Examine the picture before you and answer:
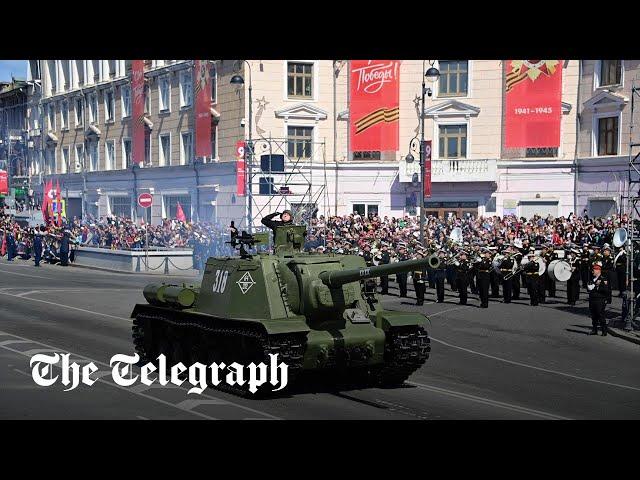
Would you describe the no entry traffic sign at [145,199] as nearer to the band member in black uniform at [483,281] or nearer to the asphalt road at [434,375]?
the asphalt road at [434,375]

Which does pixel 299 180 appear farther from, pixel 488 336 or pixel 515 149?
pixel 488 336

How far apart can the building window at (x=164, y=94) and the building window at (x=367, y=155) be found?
33.7 ft

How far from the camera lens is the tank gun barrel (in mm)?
14691

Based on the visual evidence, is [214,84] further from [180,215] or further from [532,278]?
[532,278]

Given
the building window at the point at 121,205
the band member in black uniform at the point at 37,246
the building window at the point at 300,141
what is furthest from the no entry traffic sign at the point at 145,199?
the band member in black uniform at the point at 37,246

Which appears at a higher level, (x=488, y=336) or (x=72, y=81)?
(x=72, y=81)

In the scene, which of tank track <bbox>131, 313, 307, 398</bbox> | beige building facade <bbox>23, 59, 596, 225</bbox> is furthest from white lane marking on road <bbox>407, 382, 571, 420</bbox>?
beige building facade <bbox>23, 59, 596, 225</bbox>

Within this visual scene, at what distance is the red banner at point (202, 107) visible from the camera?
4078 centimetres

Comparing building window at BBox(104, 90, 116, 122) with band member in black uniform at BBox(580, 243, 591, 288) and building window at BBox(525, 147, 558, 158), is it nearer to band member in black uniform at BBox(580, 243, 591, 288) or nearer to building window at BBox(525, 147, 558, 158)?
building window at BBox(525, 147, 558, 158)

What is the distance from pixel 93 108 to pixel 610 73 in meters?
22.1

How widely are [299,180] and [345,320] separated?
92.8 ft

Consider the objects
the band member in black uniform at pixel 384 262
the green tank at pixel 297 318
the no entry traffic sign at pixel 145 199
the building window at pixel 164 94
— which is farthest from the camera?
the no entry traffic sign at pixel 145 199

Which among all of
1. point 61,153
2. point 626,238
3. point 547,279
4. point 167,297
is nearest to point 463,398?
point 167,297
